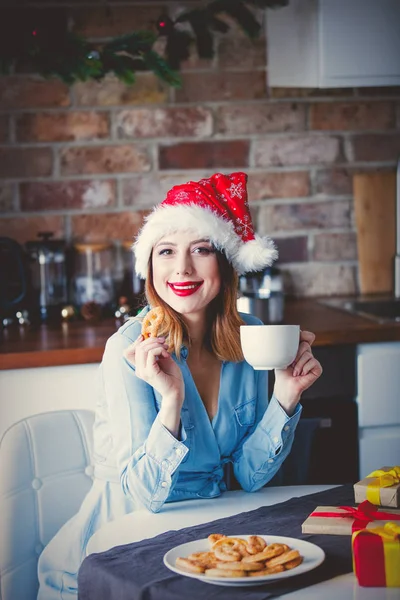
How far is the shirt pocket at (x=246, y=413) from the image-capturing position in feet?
5.38

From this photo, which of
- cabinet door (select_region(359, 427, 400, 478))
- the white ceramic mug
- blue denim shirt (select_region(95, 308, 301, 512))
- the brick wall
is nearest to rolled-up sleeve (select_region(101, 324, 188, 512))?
blue denim shirt (select_region(95, 308, 301, 512))

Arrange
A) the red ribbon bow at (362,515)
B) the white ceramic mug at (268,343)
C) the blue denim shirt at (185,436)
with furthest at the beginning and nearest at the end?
the blue denim shirt at (185,436) → the white ceramic mug at (268,343) → the red ribbon bow at (362,515)

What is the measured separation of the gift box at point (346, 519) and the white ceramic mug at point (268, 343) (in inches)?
9.3

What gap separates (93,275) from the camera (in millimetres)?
2832

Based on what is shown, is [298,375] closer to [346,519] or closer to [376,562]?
[346,519]

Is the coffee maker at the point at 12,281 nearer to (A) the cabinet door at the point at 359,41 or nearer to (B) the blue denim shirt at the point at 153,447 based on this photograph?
(B) the blue denim shirt at the point at 153,447

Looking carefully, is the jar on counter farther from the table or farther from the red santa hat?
the table

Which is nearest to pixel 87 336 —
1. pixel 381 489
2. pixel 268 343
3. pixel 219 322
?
pixel 219 322

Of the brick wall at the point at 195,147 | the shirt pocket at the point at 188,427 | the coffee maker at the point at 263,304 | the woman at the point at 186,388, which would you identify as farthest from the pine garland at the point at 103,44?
the shirt pocket at the point at 188,427

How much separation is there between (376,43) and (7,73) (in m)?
1.14

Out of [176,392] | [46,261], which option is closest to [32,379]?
[46,261]

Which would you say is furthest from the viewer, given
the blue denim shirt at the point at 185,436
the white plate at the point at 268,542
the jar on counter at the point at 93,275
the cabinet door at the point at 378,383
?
the jar on counter at the point at 93,275

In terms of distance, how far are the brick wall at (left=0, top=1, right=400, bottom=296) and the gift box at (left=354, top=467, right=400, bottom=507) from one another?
1751 millimetres

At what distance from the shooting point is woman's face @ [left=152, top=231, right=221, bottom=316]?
1.60 metres
